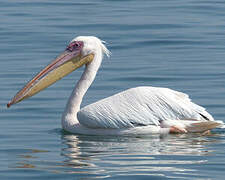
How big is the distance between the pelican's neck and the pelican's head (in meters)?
0.06

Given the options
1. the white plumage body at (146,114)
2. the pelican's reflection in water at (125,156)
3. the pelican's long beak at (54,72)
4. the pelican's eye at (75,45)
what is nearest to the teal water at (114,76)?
the pelican's reflection in water at (125,156)

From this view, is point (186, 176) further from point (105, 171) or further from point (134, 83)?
point (134, 83)

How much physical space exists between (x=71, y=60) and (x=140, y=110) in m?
1.32

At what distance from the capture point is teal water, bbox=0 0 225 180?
8.02 m

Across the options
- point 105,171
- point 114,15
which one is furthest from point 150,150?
point 114,15

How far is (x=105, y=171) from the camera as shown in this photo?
7754 millimetres

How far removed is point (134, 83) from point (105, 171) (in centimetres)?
431

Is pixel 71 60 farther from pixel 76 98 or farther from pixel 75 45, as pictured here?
pixel 76 98

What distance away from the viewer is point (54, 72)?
10.2m

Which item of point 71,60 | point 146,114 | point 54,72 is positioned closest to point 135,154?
point 146,114

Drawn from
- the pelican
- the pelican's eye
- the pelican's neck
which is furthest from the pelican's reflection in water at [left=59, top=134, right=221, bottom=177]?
the pelican's eye

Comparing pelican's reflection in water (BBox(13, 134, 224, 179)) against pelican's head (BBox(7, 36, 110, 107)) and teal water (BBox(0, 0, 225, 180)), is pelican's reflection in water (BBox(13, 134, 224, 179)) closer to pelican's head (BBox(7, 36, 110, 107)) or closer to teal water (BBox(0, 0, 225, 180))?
teal water (BBox(0, 0, 225, 180))

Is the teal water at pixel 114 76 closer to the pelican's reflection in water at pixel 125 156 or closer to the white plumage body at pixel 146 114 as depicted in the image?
the pelican's reflection in water at pixel 125 156

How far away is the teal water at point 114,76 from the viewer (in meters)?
8.02
